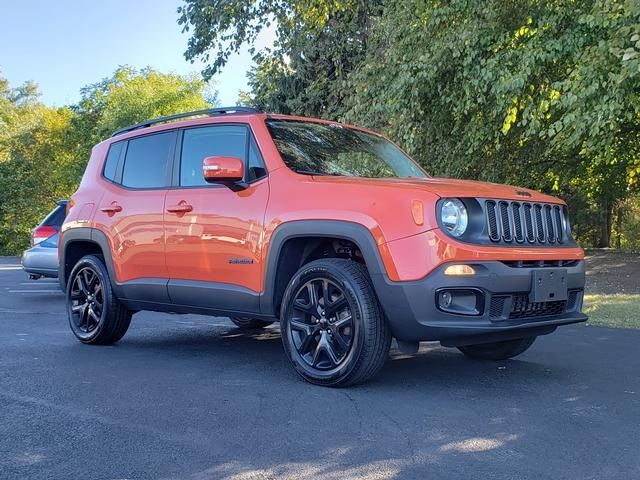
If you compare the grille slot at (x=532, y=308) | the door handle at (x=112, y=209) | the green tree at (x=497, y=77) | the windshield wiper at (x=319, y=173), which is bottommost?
the grille slot at (x=532, y=308)

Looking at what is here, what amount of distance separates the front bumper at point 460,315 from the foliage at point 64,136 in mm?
34591

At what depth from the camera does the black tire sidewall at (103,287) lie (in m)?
6.66

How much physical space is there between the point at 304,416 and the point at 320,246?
1.54 m

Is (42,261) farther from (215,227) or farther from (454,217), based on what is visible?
(454,217)

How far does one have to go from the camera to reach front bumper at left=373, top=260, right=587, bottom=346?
4465 millimetres

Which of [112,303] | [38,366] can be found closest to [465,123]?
[112,303]

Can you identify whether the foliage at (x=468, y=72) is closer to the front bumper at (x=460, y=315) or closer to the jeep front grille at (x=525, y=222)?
Result: the jeep front grille at (x=525, y=222)

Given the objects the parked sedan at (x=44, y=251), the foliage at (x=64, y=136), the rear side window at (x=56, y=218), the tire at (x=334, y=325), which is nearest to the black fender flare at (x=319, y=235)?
the tire at (x=334, y=325)

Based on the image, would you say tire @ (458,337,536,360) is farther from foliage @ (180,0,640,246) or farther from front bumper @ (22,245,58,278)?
front bumper @ (22,245,58,278)

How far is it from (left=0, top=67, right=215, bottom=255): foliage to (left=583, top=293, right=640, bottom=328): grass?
30314 mm

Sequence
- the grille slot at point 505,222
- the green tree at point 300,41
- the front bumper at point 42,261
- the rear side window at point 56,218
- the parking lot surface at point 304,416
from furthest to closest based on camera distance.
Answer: the green tree at point 300,41
the rear side window at point 56,218
the front bumper at point 42,261
the grille slot at point 505,222
the parking lot surface at point 304,416

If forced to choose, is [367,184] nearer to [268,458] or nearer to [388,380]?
[388,380]

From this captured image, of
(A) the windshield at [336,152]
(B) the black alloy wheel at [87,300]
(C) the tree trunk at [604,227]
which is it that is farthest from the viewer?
(C) the tree trunk at [604,227]

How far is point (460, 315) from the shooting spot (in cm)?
449
